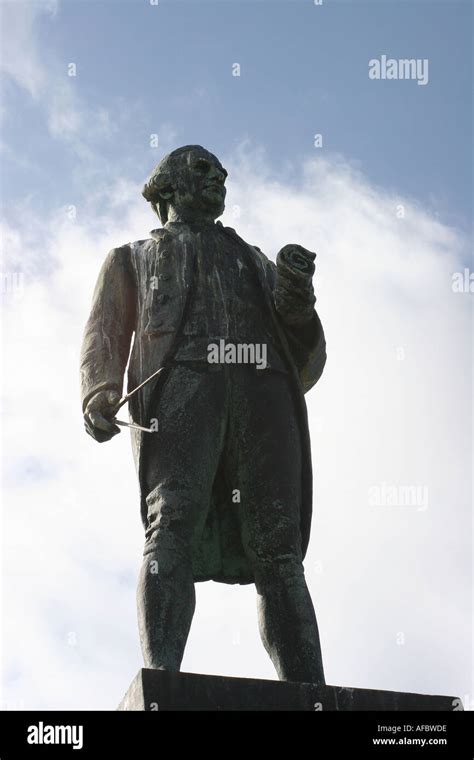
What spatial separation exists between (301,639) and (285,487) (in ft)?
3.48

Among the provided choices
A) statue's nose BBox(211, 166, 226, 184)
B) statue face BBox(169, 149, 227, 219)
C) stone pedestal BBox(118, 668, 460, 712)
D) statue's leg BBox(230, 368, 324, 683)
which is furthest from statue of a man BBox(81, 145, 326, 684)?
stone pedestal BBox(118, 668, 460, 712)

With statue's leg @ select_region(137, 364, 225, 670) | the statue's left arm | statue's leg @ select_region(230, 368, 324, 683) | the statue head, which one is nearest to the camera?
statue's leg @ select_region(137, 364, 225, 670)

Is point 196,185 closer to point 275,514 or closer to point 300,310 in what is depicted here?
point 300,310

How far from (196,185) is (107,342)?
1.47 meters

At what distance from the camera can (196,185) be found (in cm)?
1130

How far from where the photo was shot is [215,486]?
1032 centimetres

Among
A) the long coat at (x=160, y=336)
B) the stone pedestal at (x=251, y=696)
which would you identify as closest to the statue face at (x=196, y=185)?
the long coat at (x=160, y=336)

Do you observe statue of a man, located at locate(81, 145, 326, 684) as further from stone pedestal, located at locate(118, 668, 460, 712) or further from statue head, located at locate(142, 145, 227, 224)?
stone pedestal, located at locate(118, 668, 460, 712)

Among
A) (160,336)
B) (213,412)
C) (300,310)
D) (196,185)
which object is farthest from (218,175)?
(213,412)

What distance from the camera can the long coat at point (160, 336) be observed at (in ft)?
33.5

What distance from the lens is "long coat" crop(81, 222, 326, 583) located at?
10.2 meters
